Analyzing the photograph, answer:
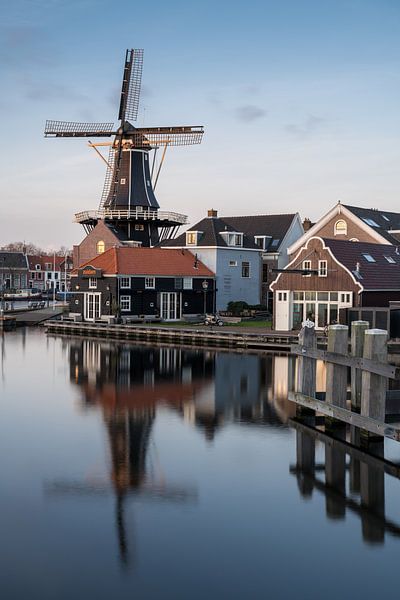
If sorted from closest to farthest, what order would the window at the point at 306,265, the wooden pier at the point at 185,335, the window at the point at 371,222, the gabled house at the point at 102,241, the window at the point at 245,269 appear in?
1. the wooden pier at the point at 185,335
2. the window at the point at 306,265
3. the window at the point at 371,222
4. the window at the point at 245,269
5. the gabled house at the point at 102,241

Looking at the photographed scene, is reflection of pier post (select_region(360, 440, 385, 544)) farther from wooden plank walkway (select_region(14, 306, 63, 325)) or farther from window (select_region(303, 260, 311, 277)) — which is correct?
wooden plank walkway (select_region(14, 306, 63, 325))


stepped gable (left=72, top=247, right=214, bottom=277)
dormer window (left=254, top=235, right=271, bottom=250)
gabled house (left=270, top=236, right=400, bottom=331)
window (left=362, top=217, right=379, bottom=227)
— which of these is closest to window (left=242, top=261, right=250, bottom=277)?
dormer window (left=254, top=235, right=271, bottom=250)

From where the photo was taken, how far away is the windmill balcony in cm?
5709

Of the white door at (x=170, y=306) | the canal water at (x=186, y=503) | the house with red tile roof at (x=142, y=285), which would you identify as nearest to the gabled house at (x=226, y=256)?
the house with red tile roof at (x=142, y=285)

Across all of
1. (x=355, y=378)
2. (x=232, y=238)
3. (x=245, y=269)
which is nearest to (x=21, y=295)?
(x=245, y=269)

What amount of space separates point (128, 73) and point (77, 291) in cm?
2147

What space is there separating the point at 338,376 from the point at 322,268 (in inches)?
874

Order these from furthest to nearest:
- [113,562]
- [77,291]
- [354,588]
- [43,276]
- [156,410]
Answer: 1. [43,276]
2. [77,291]
3. [156,410]
4. [113,562]
5. [354,588]

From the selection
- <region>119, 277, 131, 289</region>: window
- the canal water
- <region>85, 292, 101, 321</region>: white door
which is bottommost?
the canal water

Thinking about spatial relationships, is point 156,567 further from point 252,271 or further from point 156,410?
point 252,271

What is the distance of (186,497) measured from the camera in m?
14.1

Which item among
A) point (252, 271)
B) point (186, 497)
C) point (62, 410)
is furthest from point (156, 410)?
point (252, 271)

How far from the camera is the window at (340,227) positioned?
1965 inches

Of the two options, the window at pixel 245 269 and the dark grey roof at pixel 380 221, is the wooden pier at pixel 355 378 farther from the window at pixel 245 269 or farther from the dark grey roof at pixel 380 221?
the window at pixel 245 269
